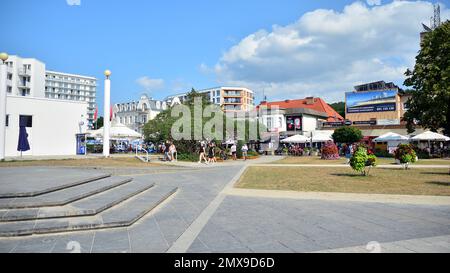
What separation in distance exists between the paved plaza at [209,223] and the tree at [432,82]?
76.5ft

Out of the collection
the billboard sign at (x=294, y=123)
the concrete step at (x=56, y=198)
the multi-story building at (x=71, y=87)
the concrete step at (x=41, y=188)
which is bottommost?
the concrete step at (x=56, y=198)

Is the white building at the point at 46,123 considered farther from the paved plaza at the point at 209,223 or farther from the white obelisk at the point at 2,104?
the paved plaza at the point at 209,223

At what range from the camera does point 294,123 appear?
200 ft

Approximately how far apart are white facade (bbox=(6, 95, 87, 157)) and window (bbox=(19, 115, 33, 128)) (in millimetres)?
169

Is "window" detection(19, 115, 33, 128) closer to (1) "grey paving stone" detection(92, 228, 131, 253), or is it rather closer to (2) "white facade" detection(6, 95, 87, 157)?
(2) "white facade" detection(6, 95, 87, 157)

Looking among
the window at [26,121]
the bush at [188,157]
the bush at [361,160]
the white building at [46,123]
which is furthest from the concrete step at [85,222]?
the window at [26,121]

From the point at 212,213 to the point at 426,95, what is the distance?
1155 inches

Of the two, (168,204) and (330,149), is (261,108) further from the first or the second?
(168,204)

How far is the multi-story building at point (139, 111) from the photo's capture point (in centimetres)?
8694

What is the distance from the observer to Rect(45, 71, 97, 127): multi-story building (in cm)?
12000

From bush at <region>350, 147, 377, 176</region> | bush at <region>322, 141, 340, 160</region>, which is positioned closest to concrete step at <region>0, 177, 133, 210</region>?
bush at <region>350, 147, 377, 176</region>

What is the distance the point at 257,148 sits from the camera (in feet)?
179

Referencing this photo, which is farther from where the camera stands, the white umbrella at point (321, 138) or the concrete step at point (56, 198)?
the white umbrella at point (321, 138)
